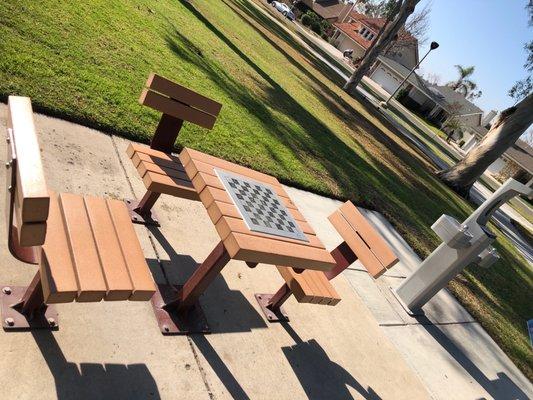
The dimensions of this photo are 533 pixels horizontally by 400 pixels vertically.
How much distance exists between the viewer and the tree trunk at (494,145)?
652 inches

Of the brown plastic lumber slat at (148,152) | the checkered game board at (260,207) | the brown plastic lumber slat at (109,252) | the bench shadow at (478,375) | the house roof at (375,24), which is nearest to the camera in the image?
the brown plastic lumber slat at (109,252)

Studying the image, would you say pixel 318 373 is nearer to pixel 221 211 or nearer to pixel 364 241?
pixel 364 241

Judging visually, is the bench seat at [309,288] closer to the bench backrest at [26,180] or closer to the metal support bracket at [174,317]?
the metal support bracket at [174,317]

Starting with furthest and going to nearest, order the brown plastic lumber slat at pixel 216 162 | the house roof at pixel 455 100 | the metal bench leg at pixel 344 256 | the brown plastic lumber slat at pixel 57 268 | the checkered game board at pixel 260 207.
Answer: the house roof at pixel 455 100
the metal bench leg at pixel 344 256
the brown plastic lumber slat at pixel 216 162
the checkered game board at pixel 260 207
the brown plastic lumber slat at pixel 57 268

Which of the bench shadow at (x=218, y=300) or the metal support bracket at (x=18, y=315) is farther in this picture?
the bench shadow at (x=218, y=300)

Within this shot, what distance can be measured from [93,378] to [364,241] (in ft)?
8.38

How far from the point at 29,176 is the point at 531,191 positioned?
5541 mm

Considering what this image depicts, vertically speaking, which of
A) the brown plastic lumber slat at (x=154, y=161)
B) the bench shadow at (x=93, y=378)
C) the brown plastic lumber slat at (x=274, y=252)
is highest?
the brown plastic lumber slat at (x=274, y=252)

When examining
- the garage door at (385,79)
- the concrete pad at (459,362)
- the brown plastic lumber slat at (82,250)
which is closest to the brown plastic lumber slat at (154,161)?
the brown plastic lumber slat at (82,250)

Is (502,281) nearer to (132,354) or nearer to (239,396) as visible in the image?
(239,396)

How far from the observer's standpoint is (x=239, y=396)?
9.83ft

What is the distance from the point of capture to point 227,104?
8008 mm

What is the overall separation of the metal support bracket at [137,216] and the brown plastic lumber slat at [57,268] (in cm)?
147

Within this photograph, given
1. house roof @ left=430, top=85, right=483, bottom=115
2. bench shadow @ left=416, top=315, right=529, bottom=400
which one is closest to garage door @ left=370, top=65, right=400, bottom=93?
house roof @ left=430, top=85, right=483, bottom=115
